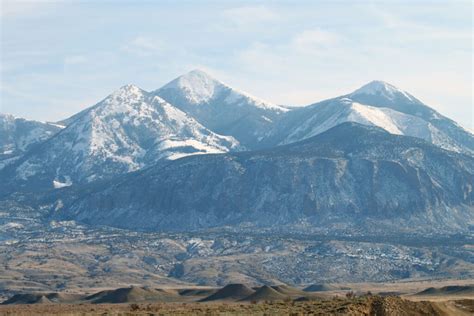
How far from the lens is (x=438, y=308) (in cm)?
8325

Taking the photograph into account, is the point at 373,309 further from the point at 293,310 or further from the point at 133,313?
the point at 133,313

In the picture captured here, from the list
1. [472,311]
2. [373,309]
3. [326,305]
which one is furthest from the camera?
[472,311]

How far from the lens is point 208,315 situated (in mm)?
80500

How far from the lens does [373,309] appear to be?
75.9 meters

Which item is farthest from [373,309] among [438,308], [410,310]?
[438,308]

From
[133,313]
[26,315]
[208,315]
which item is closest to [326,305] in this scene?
[208,315]

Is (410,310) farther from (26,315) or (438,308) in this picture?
(26,315)

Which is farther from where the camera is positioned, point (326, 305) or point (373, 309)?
point (326, 305)

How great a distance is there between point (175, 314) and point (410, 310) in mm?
19577

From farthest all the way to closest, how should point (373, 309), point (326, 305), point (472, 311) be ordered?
point (472, 311) → point (326, 305) → point (373, 309)

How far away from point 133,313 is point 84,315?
15.1 feet

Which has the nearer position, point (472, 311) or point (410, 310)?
point (410, 310)

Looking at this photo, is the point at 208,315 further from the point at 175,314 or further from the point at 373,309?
the point at 373,309

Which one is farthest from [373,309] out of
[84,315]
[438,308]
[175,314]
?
[84,315]
